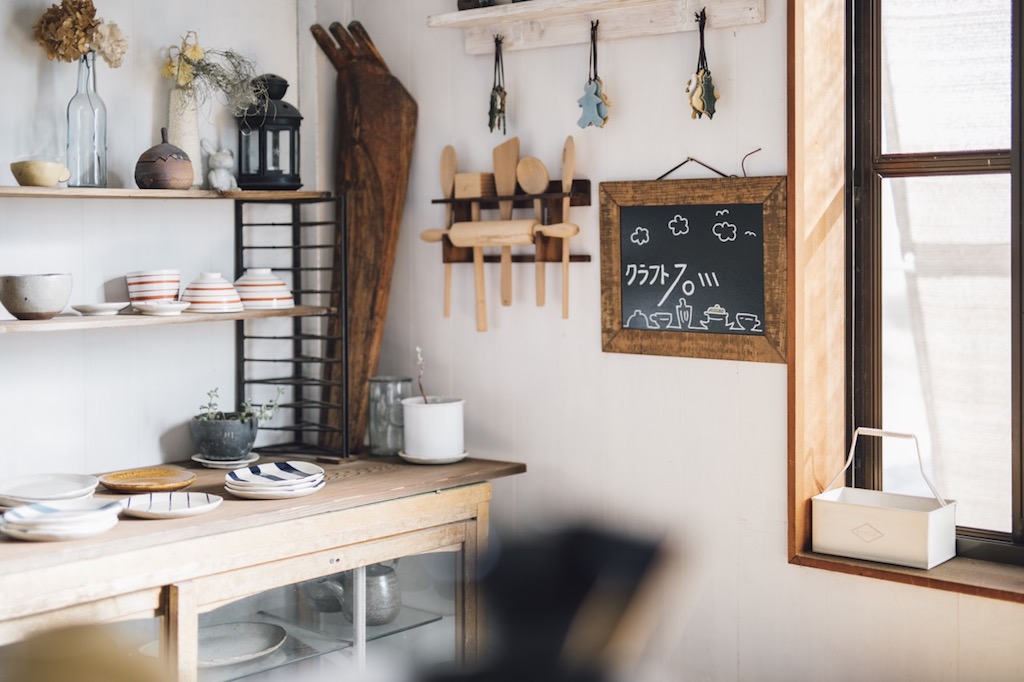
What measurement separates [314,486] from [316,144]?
1.20 metres

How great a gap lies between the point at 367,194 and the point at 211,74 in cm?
57

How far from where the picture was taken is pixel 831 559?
8.52 ft

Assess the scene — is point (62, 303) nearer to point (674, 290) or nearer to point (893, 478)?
point (674, 290)

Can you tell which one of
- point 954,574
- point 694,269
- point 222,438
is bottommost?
point 954,574

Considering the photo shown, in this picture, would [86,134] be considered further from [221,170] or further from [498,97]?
[498,97]

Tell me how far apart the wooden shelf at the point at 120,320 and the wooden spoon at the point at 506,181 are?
504mm

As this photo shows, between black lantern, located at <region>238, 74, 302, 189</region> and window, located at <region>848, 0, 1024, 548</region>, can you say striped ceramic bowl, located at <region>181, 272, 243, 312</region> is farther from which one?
window, located at <region>848, 0, 1024, 548</region>

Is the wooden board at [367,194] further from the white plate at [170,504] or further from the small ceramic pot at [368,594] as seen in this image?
the white plate at [170,504]

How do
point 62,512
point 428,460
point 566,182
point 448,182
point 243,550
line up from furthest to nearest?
point 448,182
point 428,460
point 566,182
point 243,550
point 62,512

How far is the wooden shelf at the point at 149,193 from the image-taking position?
2531mm

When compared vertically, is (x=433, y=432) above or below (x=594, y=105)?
below

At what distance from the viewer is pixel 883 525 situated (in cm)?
252

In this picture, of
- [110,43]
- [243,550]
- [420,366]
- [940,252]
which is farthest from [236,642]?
[940,252]

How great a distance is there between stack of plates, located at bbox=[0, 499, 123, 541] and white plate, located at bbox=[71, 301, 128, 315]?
50 centimetres
